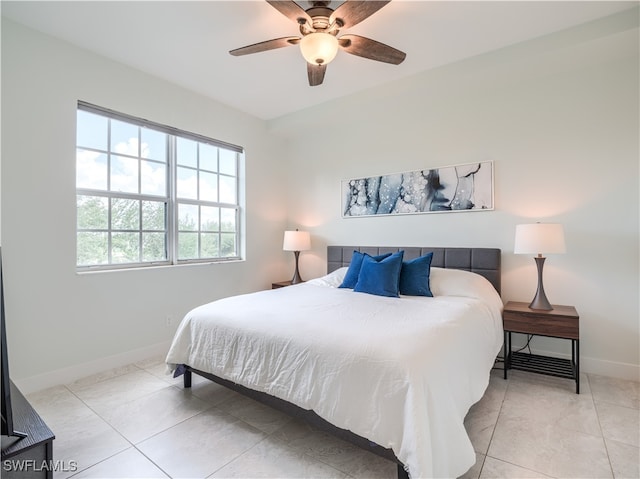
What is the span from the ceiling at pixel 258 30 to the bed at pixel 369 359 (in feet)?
6.49

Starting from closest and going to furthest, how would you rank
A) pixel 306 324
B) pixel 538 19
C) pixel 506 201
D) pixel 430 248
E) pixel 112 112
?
1. pixel 306 324
2. pixel 538 19
3. pixel 112 112
4. pixel 506 201
5. pixel 430 248

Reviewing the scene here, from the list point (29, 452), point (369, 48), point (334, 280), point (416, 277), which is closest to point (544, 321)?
point (416, 277)

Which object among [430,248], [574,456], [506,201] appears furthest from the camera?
[430,248]

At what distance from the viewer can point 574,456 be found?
1695 millimetres

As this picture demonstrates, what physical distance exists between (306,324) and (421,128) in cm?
265

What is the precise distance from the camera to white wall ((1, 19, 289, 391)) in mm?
2365

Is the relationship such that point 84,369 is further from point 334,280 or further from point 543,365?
point 543,365

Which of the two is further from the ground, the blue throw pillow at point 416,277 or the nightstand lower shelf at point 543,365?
the blue throw pillow at point 416,277

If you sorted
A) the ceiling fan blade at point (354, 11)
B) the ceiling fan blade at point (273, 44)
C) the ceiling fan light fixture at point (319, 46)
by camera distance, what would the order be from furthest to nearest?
1. the ceiling fan blade at point (273, 44)
2. the ceiling fan light fixture at point (319, 46)
3. the ceiling fan blade at point (354, 11)

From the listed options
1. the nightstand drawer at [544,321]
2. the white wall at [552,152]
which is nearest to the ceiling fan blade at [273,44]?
the white wall at [552,152]

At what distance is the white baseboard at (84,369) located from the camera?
95.4 inches

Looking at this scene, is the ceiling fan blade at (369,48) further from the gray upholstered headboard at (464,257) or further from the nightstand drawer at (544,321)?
the nightstand drawer at (544,321)

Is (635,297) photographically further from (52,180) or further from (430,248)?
(52,180)

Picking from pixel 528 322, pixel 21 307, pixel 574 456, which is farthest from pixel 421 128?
Result: pixel 21 307
